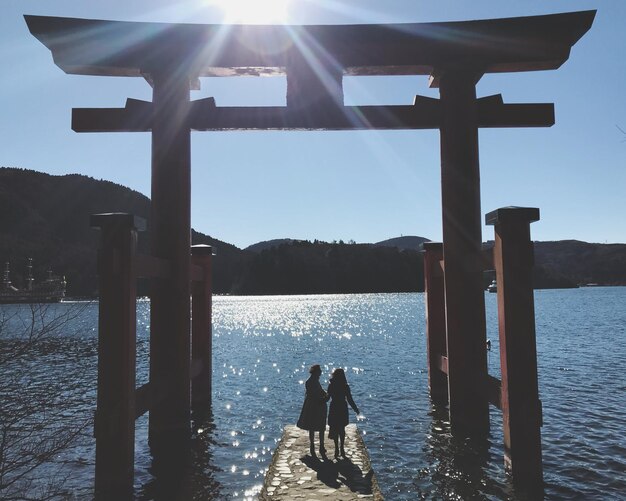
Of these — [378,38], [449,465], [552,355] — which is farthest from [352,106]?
[552,355]

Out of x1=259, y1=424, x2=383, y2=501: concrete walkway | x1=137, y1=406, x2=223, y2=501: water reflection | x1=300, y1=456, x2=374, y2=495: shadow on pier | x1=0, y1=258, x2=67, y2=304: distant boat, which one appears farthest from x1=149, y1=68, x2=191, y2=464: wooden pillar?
x1=0, y1=258, x2=67, y2=304: distant boat

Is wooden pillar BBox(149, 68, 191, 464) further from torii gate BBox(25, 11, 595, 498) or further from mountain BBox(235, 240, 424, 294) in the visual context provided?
mountain BBox(235, 240, 424, 294)

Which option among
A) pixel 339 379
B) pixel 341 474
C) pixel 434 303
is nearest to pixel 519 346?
pixel 339 379

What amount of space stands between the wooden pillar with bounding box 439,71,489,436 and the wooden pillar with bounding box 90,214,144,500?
5.70 metres

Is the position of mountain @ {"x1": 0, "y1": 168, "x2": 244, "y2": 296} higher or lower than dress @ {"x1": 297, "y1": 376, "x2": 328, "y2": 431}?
higher

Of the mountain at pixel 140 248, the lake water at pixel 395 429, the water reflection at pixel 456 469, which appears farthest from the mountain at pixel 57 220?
the water reflection at pixel 456 469

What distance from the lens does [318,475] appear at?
25.4 feet

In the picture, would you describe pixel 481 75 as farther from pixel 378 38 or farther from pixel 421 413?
pixel 421 413

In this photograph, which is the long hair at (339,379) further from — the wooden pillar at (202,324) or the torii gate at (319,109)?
the wooden pillar at (202,324)

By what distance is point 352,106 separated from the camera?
30.4 ft

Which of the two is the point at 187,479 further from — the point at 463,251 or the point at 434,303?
the point at 434,303

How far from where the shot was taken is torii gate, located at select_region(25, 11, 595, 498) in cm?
898

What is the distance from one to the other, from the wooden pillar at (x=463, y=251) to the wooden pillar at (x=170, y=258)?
201 inches

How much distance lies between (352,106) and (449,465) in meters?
7.27
